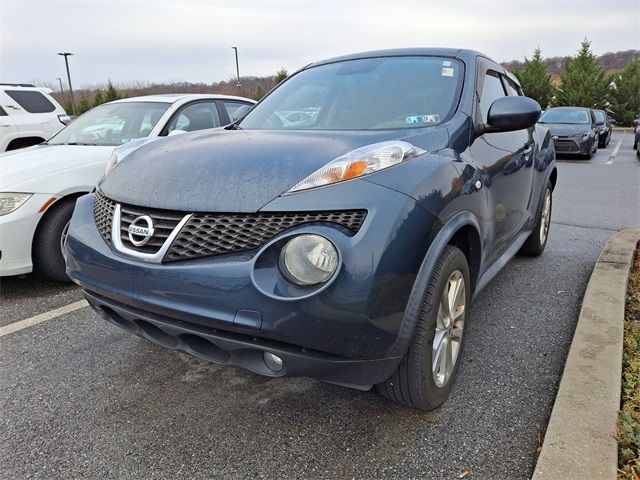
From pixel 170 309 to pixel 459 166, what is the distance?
55.2 inches

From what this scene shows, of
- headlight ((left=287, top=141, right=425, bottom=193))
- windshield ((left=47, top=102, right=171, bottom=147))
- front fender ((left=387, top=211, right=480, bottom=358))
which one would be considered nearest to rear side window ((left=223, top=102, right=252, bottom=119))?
windshield ((left=47, top=102, right=171, bottom=147))

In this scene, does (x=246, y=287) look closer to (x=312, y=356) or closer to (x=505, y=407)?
(x=312, y=356)

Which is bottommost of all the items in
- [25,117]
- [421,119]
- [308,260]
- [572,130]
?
[572,130]

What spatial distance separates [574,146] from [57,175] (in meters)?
13.7

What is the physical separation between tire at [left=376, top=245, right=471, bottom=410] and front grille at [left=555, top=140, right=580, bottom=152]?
13.5m

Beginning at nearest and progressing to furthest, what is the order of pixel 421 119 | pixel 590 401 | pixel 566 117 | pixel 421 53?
pixel 590 401
pixel 421 119
pixel 421 53
pixel 566 117

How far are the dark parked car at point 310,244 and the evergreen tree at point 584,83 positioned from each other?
33.8 metres

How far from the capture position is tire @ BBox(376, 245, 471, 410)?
6.50ft

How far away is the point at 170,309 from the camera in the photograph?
1.90 metres

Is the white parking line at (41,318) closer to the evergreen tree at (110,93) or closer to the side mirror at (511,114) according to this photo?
the side mirror at (511,114)

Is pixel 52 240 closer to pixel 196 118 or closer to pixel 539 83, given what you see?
pixel 196 118

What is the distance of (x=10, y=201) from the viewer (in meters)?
3.66

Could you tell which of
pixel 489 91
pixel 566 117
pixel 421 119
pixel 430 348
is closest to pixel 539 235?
pixel 489 91

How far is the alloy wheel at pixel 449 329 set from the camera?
219cm
